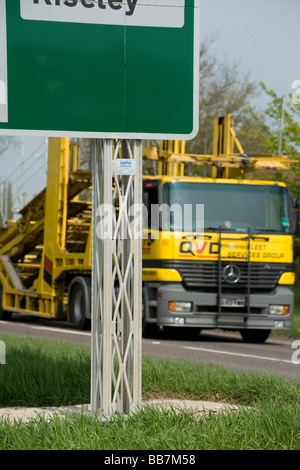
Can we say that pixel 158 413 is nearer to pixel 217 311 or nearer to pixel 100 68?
pixel 100 68

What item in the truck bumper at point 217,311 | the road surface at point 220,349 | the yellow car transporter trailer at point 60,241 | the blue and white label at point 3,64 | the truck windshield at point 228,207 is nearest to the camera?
the blue and white label at point 3,64

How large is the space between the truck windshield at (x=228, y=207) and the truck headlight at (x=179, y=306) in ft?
4.29

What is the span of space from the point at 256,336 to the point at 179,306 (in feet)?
8.07

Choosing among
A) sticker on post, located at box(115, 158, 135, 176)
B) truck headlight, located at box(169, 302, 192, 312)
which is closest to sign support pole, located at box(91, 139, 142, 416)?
sticker on post, located at box(115, 158, 135, 176)

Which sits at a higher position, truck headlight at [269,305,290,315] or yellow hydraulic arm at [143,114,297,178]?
yellow hydraulic arm at [143,114,297,178]

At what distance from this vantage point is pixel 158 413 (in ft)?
19.2

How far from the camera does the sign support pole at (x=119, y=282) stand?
6.44 meters

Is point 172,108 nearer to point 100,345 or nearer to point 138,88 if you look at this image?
point 138,88

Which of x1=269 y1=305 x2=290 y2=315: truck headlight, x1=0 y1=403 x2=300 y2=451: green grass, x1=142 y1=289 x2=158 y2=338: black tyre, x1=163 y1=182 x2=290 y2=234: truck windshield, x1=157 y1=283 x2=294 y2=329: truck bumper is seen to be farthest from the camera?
x1=269 y1=305 x2=290 y2=315: truck headlight

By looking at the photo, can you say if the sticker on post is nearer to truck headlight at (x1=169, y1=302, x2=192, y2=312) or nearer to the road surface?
the road surface

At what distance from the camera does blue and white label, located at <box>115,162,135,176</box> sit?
658 cm

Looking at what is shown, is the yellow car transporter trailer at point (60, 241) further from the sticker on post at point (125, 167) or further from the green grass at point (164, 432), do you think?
the green grass at point (164, 432)

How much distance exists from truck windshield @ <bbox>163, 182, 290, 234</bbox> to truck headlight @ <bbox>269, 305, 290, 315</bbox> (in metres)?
1.37

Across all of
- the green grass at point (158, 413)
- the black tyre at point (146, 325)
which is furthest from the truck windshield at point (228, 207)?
the green grass at point (158, 413)
